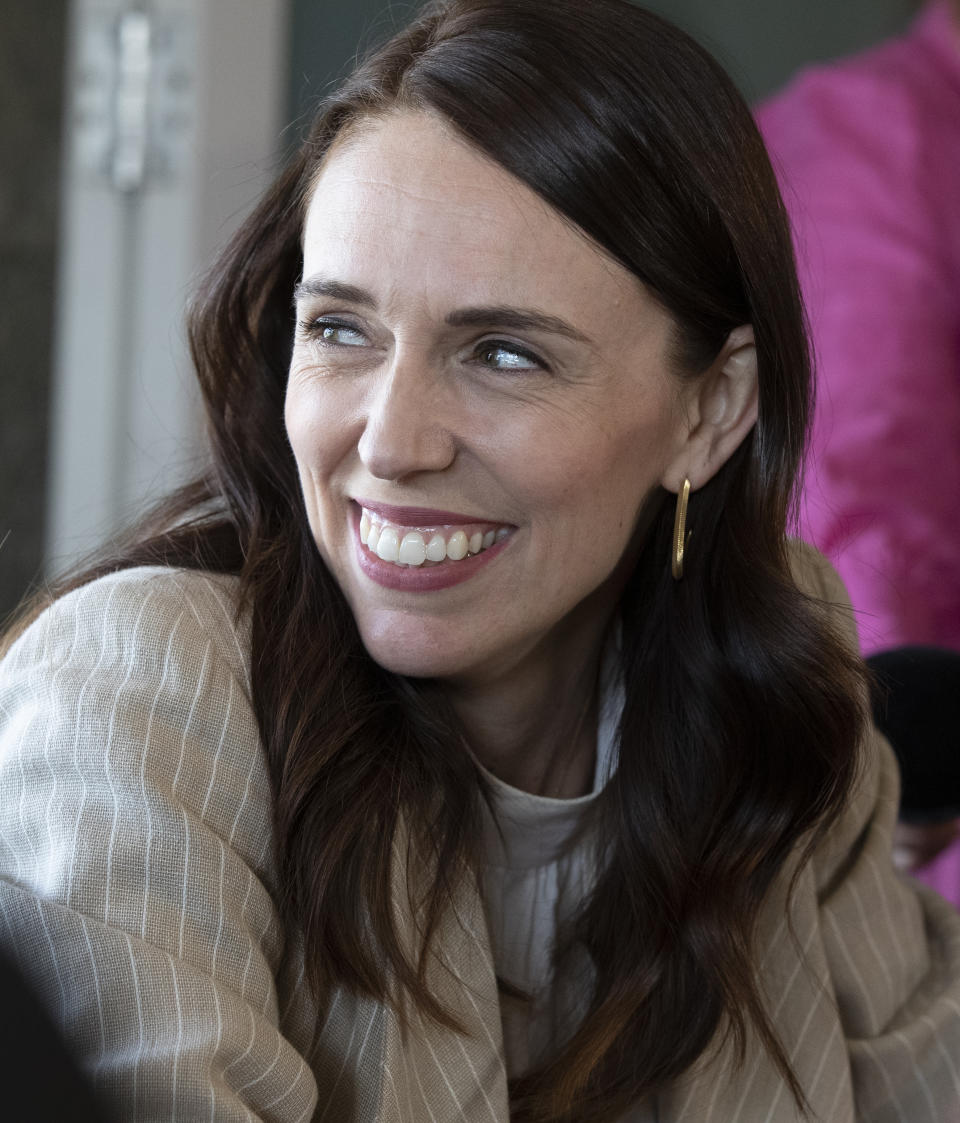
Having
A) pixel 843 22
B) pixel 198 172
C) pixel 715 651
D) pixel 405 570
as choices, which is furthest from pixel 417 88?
pixel 843 22

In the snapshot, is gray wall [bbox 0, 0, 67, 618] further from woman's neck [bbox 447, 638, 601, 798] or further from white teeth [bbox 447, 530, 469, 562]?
white teeth [bbox 447, 530, 469, 562]

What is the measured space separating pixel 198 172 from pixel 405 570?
1520 millimetres

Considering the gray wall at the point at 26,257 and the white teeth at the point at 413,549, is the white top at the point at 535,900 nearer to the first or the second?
the white teeth at the point at 413,549

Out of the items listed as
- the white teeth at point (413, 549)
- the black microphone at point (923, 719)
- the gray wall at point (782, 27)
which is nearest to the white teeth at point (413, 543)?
the white teeth at point (413, 549)

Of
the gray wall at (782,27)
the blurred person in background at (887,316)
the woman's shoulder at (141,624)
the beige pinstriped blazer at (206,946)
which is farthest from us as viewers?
the gray wall at (782,27)

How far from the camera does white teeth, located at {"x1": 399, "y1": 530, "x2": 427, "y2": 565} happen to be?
114 cm

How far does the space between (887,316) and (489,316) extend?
1178mm

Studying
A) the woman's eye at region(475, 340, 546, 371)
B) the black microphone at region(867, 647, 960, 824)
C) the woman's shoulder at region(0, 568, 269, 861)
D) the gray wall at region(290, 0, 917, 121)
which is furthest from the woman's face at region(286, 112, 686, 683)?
the gray wall at region(290, 0, 917, 121)

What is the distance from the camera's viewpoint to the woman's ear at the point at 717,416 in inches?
50.9

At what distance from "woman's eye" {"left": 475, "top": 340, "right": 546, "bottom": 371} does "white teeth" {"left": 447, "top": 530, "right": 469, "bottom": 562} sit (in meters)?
0.12

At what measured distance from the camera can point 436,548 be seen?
115cm

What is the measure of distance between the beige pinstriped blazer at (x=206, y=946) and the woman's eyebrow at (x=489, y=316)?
0.77 feet

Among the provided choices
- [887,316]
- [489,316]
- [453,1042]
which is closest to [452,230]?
[489,316]

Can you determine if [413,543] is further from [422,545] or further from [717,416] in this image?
[717,416]
